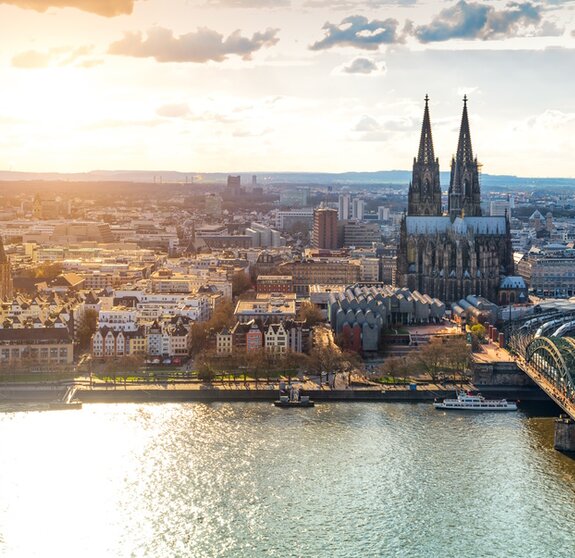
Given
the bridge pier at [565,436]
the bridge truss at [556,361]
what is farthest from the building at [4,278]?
the bridge pier at [565,436]

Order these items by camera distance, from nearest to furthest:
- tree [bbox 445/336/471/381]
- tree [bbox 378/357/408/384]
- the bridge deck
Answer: the bridge deck
tree [bbox 378/357/408/384]
tree [bbox 445/336/471/381]

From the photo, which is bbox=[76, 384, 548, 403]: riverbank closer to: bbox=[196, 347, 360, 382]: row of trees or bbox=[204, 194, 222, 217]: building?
bbox=[196, 347, 360, 382]: row of trees

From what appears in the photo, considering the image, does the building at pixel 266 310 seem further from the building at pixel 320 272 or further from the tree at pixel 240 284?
the building at pixel 320 272

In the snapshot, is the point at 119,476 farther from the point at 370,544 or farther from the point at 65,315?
the point at 65,315

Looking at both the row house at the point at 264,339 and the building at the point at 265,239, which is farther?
the building at the point at 265,239

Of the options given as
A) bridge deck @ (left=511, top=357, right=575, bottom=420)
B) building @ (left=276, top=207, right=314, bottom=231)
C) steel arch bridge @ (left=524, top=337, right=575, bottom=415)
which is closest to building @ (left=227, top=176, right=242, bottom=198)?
building @ (left=276, top=207, right=314, bottom=231)

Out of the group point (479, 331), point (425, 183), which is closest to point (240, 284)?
point (425, 183)

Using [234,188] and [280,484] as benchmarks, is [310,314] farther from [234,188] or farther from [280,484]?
[234,188]
